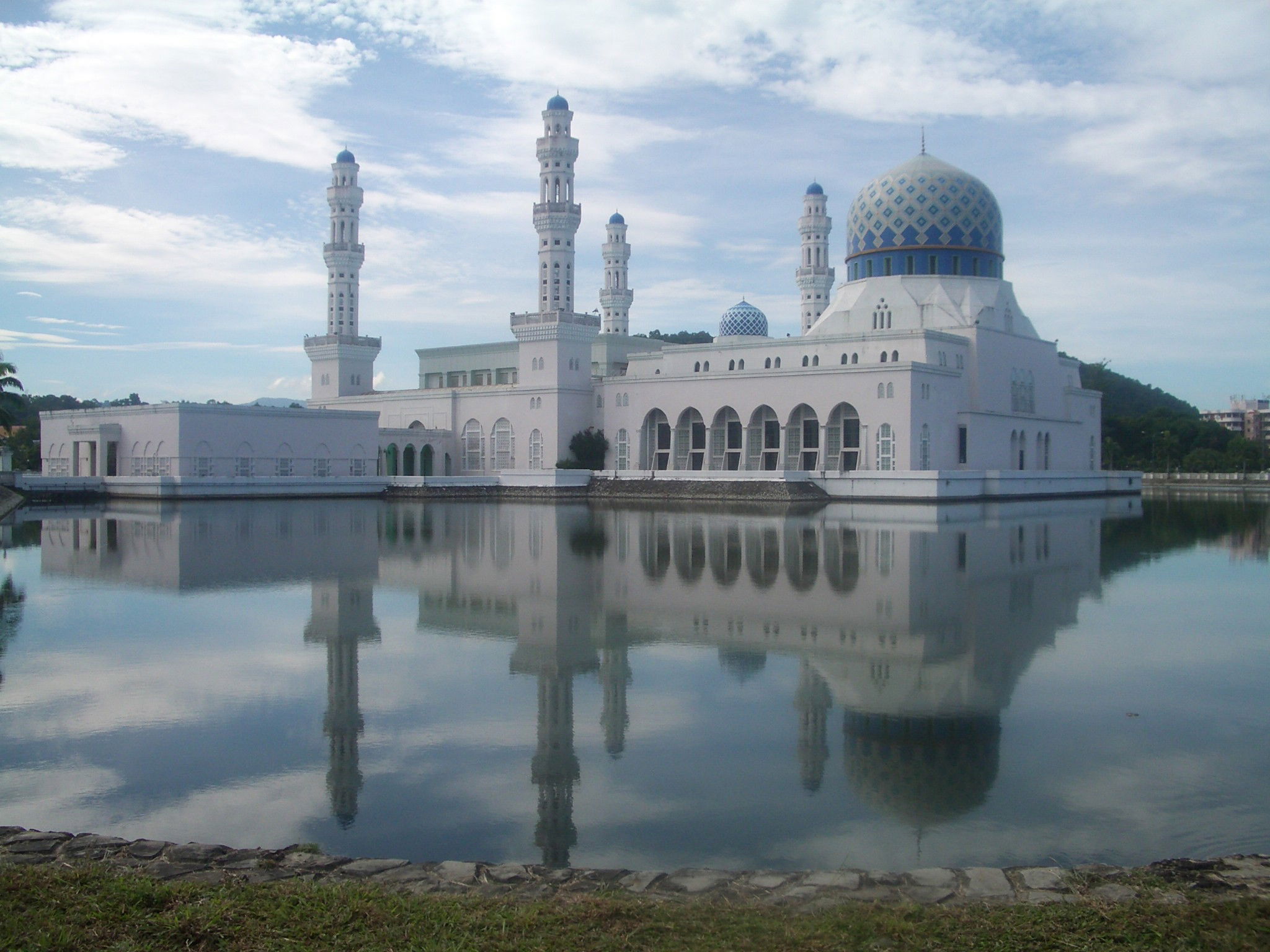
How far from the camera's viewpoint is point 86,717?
7066 millimetres

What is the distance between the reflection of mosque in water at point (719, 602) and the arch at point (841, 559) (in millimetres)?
70

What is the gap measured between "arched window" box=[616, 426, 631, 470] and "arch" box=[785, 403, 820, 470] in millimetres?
6652

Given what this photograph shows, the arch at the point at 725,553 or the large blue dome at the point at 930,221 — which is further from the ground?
the large blue dome at the point at 930,221

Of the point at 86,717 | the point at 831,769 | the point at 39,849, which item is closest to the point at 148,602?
the point at 86,717

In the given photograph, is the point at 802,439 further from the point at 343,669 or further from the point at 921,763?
the point at 921,763

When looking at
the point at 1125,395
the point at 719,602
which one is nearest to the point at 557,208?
the point at 719,602

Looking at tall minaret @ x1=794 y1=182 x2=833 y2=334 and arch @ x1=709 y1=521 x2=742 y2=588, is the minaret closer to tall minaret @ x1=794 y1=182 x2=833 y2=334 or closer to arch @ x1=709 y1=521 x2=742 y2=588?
tall minaret @ x1=794 y1=182 x2=833 y2=334

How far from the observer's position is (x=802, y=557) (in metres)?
16.8

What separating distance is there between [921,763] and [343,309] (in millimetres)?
45484

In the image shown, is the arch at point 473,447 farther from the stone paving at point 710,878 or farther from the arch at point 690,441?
the stone paving at point 710,878

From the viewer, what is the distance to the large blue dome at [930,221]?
40594 millimetres

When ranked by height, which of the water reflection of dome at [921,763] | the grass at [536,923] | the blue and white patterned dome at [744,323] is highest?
the blue and white patterned dome at [744,323]

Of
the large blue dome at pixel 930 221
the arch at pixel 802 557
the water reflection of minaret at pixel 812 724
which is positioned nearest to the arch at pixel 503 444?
the large blue dome at pixel 930 221

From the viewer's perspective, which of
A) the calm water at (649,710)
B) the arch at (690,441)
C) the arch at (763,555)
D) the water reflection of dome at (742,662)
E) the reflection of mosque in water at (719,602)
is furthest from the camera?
the arch at (690,441)
